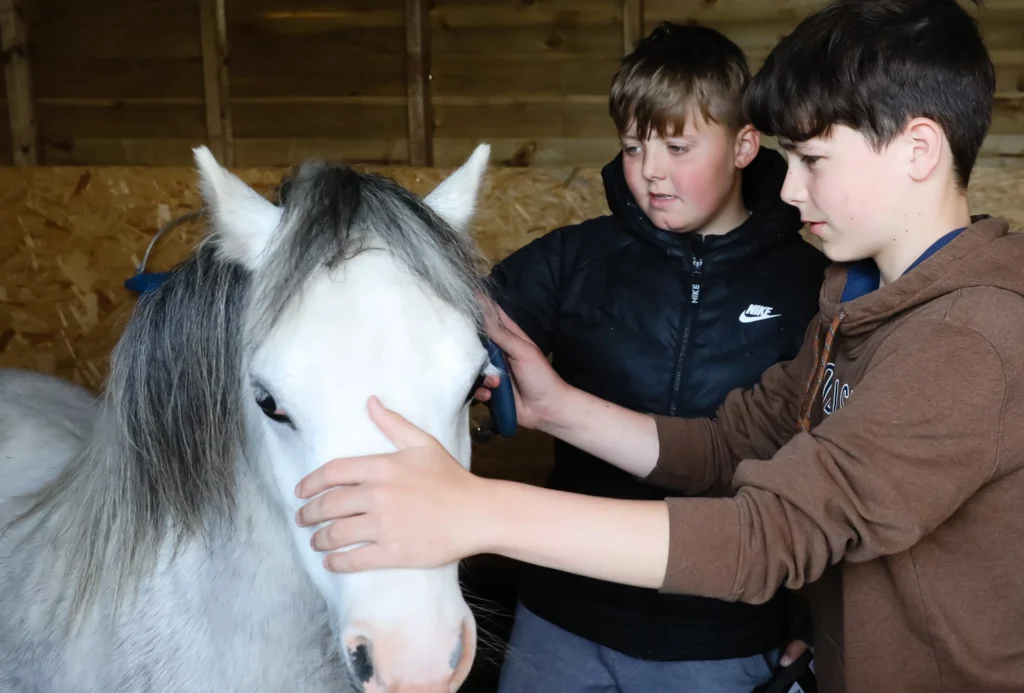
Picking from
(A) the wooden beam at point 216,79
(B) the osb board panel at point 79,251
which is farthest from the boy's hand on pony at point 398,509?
(A) the wooden beam at point 216,79

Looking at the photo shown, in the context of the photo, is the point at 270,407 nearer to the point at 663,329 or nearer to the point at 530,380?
the point at 530,380

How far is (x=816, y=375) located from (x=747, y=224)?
1.33 ft

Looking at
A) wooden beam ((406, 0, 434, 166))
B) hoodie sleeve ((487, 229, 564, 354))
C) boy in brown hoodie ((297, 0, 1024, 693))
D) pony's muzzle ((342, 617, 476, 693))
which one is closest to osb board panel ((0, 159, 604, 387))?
wooden beam ((406, 0, 434, 166))

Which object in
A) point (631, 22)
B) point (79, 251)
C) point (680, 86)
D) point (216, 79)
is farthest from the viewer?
point (216, 79)

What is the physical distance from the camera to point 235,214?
1.04m

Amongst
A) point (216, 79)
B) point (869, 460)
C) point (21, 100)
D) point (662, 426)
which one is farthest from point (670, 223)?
point (21, 100)

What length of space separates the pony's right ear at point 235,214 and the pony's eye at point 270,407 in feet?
0.55

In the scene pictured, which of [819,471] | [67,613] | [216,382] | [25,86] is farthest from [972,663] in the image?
[25,86]

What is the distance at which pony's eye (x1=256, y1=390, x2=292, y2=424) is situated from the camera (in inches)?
38.2

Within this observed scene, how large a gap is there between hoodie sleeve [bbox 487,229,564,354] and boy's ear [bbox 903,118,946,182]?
0.72 metres

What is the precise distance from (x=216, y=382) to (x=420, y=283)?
276 mm

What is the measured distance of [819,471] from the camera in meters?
0.94

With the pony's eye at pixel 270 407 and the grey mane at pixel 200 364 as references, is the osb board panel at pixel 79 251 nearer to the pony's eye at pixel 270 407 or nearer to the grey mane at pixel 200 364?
the grey mane at pixel 200 364

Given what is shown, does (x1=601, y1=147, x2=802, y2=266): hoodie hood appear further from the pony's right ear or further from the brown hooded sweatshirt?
the pony's right ear
